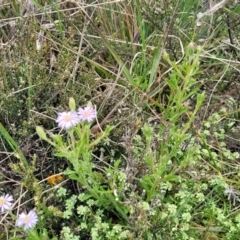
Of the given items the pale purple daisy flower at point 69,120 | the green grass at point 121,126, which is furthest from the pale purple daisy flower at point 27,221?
the pale purple daisy flower at point 69,120

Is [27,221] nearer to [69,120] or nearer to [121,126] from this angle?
[69,120]

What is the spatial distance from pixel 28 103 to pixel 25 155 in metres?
0.14

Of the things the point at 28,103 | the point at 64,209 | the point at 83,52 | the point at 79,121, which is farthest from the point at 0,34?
the point at 79,121

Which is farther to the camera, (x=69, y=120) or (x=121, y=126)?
(x=121, y=126)

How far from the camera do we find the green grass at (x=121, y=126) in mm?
1224

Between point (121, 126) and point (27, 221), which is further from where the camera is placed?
point (121, 126)

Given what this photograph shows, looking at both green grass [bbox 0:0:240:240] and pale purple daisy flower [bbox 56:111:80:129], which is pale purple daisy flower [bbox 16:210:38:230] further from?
pale purple daisy flower [bbox 56:111:80:129]

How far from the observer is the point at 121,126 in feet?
4.72

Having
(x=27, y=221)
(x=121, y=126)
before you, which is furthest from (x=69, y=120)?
(x=121, y=126)

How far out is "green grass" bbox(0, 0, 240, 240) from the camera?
1224 mm

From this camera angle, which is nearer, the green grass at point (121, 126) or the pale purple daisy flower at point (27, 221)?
the pale purple daisy flower at point (27, 221)

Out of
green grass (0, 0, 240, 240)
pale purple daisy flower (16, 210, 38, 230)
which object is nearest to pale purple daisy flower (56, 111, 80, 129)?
green grass (0, 0, 240, 240)

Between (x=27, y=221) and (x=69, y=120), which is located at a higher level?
(x=69, y=120)

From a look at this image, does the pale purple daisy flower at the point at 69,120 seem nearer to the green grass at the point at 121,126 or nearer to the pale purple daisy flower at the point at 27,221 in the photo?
the green grass at the point at 121,126
